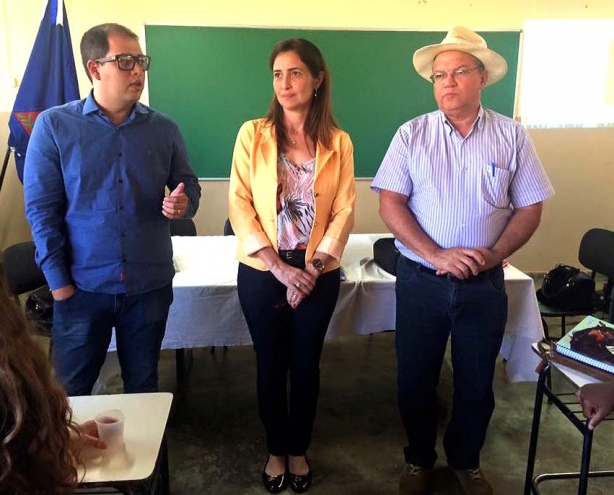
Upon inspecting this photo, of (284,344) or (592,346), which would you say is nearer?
(592,346)

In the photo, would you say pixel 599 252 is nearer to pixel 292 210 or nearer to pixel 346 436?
pixel 346 436

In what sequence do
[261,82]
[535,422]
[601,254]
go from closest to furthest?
[535,422] → [601,254] → [261,82]

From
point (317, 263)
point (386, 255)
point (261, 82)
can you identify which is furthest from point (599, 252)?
point (261, 82)

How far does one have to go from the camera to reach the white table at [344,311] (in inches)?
92.6

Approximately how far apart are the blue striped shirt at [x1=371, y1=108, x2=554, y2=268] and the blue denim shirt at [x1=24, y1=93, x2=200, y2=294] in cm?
86

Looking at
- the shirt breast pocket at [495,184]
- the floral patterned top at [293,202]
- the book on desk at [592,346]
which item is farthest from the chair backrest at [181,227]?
the book on desk at [592,346]

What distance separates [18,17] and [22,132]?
0.92 meters

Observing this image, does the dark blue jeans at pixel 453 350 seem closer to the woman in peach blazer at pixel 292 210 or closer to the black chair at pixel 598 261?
the woman in peach blazer at pixel 292 210

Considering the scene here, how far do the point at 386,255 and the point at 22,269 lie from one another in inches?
66.4

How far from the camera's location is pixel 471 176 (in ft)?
5.89

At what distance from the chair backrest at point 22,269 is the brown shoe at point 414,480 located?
72.4 inches

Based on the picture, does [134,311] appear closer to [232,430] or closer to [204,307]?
[204,307]

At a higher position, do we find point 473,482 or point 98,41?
point 98,41

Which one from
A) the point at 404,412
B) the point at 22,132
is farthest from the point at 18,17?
the point at 404,412
